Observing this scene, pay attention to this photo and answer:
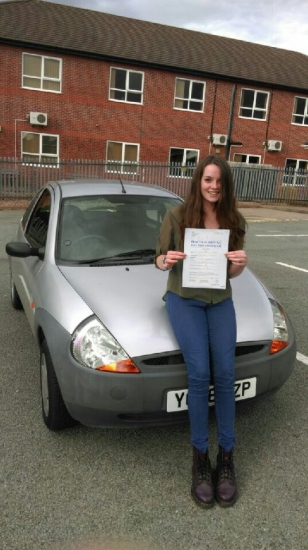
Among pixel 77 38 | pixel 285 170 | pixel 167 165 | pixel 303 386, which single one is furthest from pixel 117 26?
pixel 303 386

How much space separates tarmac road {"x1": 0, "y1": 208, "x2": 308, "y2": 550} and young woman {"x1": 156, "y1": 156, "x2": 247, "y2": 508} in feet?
0.52

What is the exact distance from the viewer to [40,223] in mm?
3834

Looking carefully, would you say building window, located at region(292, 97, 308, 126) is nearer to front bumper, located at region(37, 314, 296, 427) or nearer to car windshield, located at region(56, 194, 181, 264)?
car windshield, located at region(56, 194, 181, 264)

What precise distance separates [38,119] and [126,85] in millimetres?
4757

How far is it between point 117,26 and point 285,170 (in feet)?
38.3

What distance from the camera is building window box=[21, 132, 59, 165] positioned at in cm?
2022

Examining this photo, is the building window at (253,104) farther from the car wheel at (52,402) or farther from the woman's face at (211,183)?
the car wheel at (52,402)

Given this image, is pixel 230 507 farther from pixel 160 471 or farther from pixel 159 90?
pixel 159 90

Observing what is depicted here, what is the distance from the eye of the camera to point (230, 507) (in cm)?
218

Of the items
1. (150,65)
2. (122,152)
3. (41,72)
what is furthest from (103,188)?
(150,65)

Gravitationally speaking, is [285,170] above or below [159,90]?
below

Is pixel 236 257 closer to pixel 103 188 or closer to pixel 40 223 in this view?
pixel 103 188

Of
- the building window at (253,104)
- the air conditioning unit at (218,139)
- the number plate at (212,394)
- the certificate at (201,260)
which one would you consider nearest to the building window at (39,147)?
the air conditioning unit at (218,139)

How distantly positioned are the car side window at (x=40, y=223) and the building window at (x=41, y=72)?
18119mm
